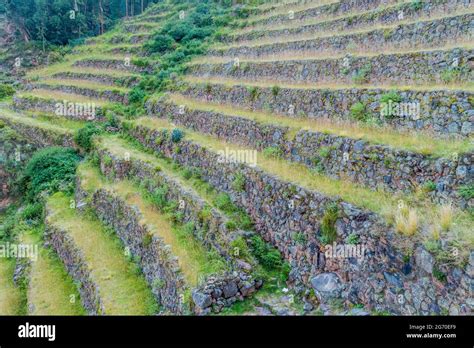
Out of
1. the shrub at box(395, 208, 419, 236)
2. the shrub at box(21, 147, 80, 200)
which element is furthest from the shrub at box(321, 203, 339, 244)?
the shrub at box(21, 147, 80, 200)

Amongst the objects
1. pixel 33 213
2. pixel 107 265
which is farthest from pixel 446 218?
pixel 33 213

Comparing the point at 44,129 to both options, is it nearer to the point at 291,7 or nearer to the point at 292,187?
the point at 291,7

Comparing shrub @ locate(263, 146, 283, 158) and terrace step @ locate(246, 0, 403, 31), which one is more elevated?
terrace step @ locate(246, 0, 403, 31)

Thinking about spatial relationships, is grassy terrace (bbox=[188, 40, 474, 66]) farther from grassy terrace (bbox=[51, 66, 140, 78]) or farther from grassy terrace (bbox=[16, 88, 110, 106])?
grassy terrace (bbox=[16, 88, 110, 106])

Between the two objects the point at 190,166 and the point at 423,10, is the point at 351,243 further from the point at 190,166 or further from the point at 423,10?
the point at 423,10

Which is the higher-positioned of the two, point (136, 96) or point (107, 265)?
point (136, 96)

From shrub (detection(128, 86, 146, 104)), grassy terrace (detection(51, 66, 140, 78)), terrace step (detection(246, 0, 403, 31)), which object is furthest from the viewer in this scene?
grassy terrace (detection(51, 66, 140, 78))
